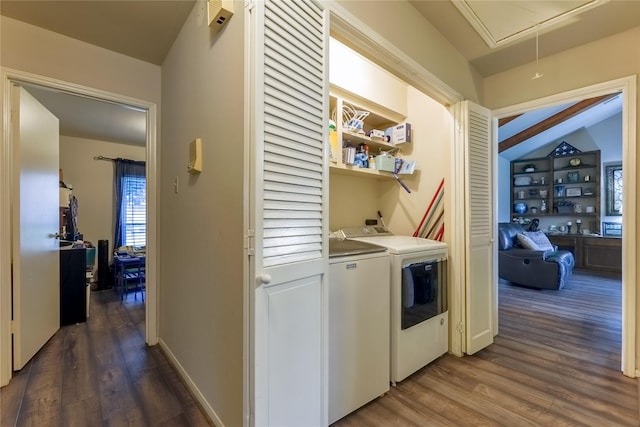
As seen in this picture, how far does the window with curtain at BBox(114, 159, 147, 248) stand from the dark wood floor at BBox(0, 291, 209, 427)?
8.13 feet

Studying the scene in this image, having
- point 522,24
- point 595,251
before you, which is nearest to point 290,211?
point 522,24

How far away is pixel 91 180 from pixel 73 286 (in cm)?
236

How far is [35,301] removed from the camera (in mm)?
2168

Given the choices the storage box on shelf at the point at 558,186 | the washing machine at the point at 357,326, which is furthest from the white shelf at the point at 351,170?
the storage box on shelf at the point at 558,186

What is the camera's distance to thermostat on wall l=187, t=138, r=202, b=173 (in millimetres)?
1576

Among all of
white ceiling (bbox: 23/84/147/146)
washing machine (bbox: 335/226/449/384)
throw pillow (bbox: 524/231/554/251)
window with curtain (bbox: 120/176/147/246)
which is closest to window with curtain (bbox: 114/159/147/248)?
window with curtain (bbox: 120/176/147/246)

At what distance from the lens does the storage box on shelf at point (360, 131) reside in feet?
6.93

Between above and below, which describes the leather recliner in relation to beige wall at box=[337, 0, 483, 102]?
below

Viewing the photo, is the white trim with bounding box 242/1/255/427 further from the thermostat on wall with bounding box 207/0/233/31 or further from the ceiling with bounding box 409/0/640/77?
the ceiling with bounding box 409/0/640/77

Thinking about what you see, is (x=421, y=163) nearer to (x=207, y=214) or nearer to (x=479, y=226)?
(x=479, y=226)

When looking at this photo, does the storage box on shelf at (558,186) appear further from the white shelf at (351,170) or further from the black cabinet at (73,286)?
the black cabinet at (73,286)

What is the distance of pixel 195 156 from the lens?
161 centimetres

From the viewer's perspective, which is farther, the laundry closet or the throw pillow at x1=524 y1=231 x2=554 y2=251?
the throw pillow at x1=524 y1=231 x2=554 y2=251

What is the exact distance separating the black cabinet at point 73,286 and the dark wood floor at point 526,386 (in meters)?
2.86
